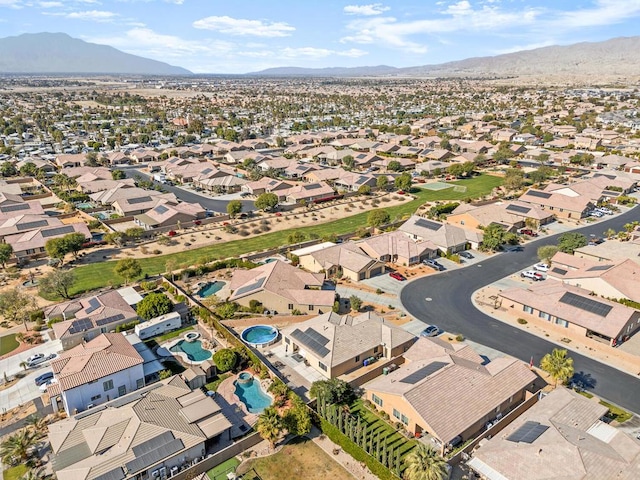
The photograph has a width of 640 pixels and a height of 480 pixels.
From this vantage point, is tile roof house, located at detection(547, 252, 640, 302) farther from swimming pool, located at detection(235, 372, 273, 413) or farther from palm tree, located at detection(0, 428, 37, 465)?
palm tree, located at detection(0, 428, 37, 465)

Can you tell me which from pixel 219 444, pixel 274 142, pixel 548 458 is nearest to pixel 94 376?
pixel 219 444

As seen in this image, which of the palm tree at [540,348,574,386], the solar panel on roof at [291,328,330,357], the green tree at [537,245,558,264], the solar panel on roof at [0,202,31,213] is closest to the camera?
the palm tree at [540,348,574,386]

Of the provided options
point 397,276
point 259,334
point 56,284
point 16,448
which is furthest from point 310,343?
point 56,284

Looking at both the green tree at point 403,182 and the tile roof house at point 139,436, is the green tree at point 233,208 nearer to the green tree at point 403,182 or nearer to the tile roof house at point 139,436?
the green tree at point 403,182

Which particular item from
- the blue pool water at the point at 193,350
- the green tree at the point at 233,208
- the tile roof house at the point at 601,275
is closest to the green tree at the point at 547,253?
the tile roof house at the point at 601,275

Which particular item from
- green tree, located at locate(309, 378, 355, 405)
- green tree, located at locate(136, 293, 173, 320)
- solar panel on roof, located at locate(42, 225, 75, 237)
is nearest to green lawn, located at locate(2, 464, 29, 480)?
green tree, located at locate(136, 293, 173, 320)

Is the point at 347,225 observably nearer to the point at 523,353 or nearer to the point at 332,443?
the point at 523,353
